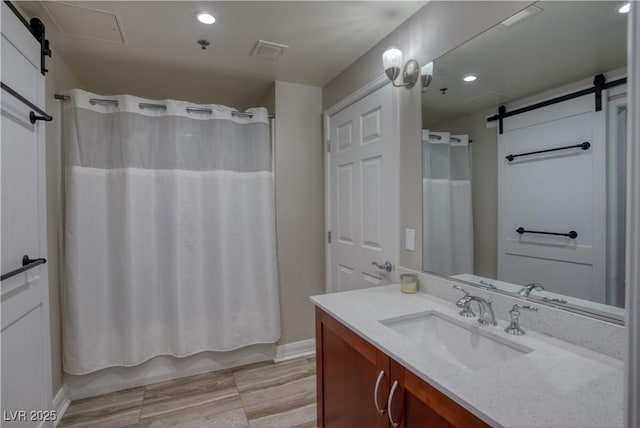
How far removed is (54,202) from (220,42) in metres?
1.53

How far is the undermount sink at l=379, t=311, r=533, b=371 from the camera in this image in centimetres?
113

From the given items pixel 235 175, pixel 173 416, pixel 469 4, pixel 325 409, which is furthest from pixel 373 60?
pixel 173 416

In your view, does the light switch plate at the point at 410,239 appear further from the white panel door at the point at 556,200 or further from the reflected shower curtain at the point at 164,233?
the reflected shower curtain at the point at 164,233

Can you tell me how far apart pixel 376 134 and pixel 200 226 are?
1490 mm

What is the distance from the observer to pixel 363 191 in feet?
7.29

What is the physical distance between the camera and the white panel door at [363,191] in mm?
1955

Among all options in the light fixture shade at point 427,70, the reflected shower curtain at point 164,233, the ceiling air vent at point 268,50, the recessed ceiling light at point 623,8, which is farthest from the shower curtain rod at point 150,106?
the recessed ceiling light at point 623,8

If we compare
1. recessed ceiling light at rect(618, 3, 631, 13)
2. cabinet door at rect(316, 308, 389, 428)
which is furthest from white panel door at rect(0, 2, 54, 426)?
recessed ceiling light at rect(618, 3, 631, 13)

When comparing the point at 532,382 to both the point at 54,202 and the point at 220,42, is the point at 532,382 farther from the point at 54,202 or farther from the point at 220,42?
the point at 54,202

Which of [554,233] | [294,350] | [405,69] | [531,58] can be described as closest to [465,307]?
[554,233]

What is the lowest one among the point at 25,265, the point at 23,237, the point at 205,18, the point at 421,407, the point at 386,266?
the point at 421,407

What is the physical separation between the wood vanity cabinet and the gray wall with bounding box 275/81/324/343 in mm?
1176

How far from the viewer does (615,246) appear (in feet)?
3.20

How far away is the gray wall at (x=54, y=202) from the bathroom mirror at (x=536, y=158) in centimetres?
234
